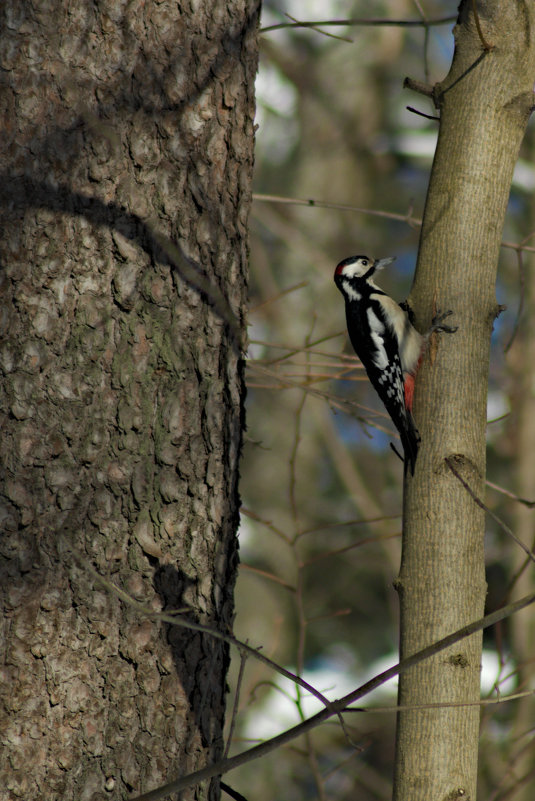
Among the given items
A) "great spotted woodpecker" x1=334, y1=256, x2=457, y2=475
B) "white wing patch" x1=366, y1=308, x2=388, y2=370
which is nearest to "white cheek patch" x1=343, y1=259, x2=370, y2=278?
"great spotted woodpecker" x1=334, y1=256, x2=457, y2=475

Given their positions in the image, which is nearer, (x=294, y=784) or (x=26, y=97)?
(x=26, y=97)

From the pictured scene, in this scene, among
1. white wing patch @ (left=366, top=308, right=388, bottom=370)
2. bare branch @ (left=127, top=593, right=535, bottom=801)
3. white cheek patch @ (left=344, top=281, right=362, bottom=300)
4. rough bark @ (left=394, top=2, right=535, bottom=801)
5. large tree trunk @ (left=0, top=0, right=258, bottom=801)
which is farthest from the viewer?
white cheek patch @ (left=344, top=281, right=362, bottom=300)

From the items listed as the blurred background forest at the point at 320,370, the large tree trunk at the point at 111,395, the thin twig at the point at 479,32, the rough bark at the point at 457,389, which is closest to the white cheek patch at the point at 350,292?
the rough bark at the point at 457,389

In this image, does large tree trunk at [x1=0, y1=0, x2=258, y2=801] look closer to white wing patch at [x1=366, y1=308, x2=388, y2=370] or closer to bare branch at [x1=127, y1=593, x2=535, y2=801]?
bare branch at [x1=127, y1=593, x2=535, y2=801]

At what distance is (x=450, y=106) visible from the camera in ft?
7.27

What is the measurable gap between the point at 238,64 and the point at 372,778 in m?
8.12

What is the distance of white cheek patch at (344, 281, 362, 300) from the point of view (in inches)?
161

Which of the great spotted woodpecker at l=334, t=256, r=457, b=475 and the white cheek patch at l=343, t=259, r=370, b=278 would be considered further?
the white cheek patch at l=343, t=259, r=370, b=278

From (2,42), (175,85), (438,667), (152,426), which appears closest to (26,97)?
(2,42)

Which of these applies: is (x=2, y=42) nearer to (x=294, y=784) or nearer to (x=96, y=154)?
(x=96, y=154)

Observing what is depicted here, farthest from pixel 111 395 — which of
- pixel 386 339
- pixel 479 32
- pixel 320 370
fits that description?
pixel 320 370

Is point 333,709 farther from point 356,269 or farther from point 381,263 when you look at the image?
point 356,269

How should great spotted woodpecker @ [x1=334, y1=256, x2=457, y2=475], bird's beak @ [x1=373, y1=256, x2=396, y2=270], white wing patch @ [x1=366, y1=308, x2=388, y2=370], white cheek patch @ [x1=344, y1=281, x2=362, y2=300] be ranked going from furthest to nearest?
white cheek patch @ [x1=344, y1=281, x2=362, y2=300]
bird's beak @ [x1=373, y1=256, x2=396, y2=270]
white wing patch @ [x1=366, y1=308, x2=388, y2=370]
great spotted woodpecker @ [x1=334, y1=256, x2=457, y2=475]

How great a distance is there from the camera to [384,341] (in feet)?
11.3
